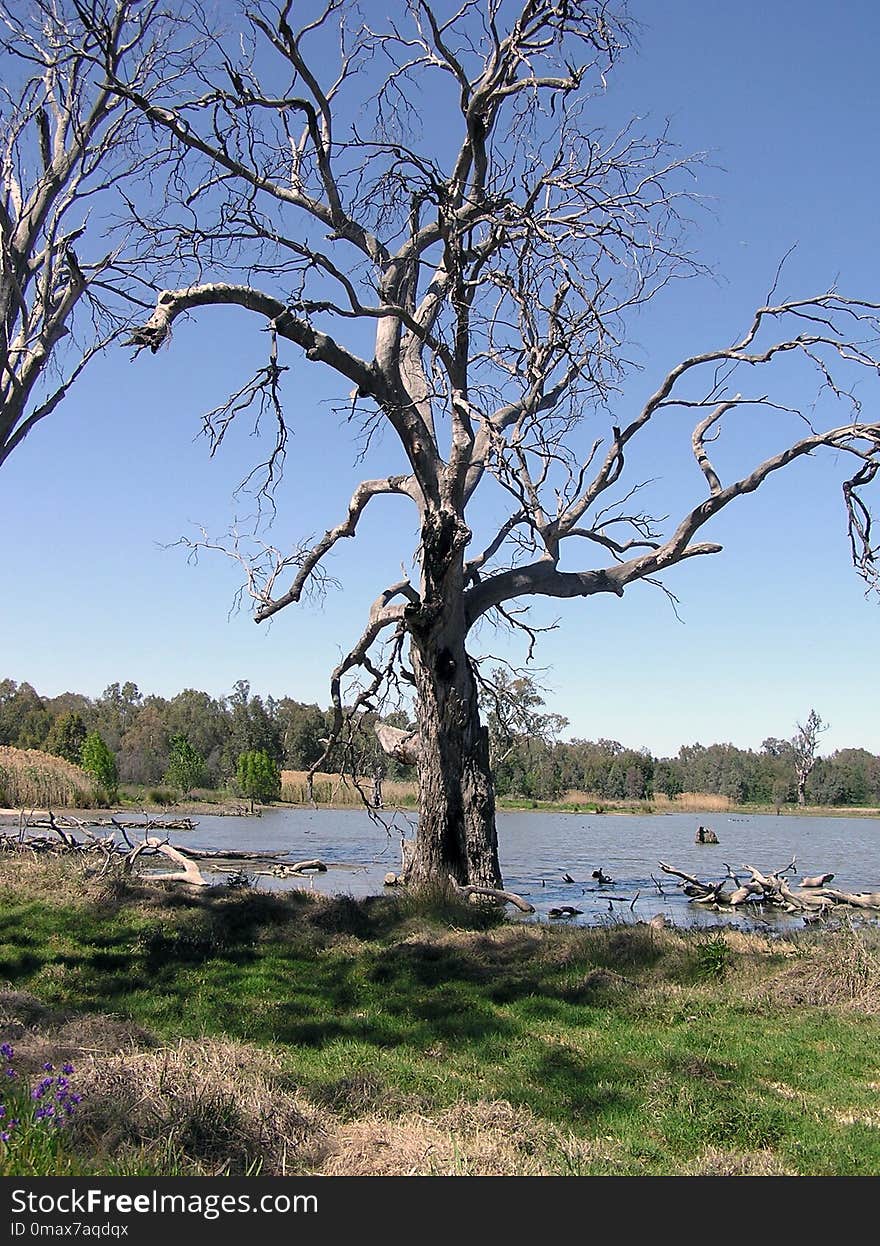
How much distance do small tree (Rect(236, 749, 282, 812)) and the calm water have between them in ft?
15.1

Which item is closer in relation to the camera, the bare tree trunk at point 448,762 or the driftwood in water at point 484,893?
the driftwood in water at point 484,893

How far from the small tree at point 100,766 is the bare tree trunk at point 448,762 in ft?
100

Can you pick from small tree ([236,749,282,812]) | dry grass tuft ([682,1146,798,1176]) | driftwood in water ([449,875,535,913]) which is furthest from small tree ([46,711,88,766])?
dry grass tuft ([682,1146,798,1176])

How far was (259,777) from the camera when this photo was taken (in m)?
54.8

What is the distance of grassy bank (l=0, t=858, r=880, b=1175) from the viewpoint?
175 inches

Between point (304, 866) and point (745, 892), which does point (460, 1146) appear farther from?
point (304, 866)

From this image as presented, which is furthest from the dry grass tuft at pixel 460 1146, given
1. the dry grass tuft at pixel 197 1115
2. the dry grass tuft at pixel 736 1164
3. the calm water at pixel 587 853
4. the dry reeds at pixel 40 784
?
the dry reeds at pixel 40 784

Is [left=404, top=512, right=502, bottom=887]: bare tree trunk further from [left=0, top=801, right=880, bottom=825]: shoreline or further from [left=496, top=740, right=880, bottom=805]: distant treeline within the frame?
[left=496, top=740, right=880, bottom=805]: distant treeline

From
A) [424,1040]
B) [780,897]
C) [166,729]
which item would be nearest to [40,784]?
[780,897]

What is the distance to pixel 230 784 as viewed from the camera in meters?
68.8

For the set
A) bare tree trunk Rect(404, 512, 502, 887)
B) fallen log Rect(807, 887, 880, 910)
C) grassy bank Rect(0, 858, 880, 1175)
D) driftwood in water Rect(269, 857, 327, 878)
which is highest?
bare tree trunk Rect(404, 512, 502, 887)

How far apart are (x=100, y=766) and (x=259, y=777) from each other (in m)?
11.4

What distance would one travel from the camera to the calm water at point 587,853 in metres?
17.8

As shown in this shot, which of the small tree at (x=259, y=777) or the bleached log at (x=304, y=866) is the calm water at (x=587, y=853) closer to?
the bleached log at (x=304, y=866)
